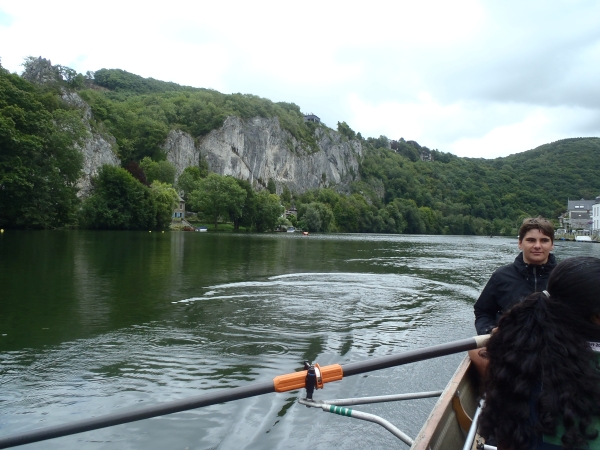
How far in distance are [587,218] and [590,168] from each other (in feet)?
60.1

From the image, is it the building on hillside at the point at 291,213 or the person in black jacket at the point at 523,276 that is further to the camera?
the building on hillside at the point at 291,213

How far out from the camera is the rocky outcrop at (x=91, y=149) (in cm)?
6950

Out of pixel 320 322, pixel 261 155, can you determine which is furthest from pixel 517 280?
pixel 261 155

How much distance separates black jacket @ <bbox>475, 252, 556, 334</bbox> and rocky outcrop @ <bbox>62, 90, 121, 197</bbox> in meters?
70.2

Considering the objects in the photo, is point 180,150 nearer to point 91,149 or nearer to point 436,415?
point 91,149

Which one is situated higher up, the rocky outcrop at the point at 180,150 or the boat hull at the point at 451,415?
the rocky outcrop at the point at 180,150

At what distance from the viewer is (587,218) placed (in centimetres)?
9044

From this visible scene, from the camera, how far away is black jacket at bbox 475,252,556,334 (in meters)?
4.37

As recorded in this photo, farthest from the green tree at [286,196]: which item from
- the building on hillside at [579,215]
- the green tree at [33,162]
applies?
the green tree at [33,162]

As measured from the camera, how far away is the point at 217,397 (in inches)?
114

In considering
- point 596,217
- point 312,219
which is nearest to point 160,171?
point 312,219

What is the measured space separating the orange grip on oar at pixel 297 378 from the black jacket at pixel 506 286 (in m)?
1.88

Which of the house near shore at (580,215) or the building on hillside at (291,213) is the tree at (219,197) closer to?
the building on hillside at (291,213)

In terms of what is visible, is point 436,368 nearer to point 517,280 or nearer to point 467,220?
point 517,280
